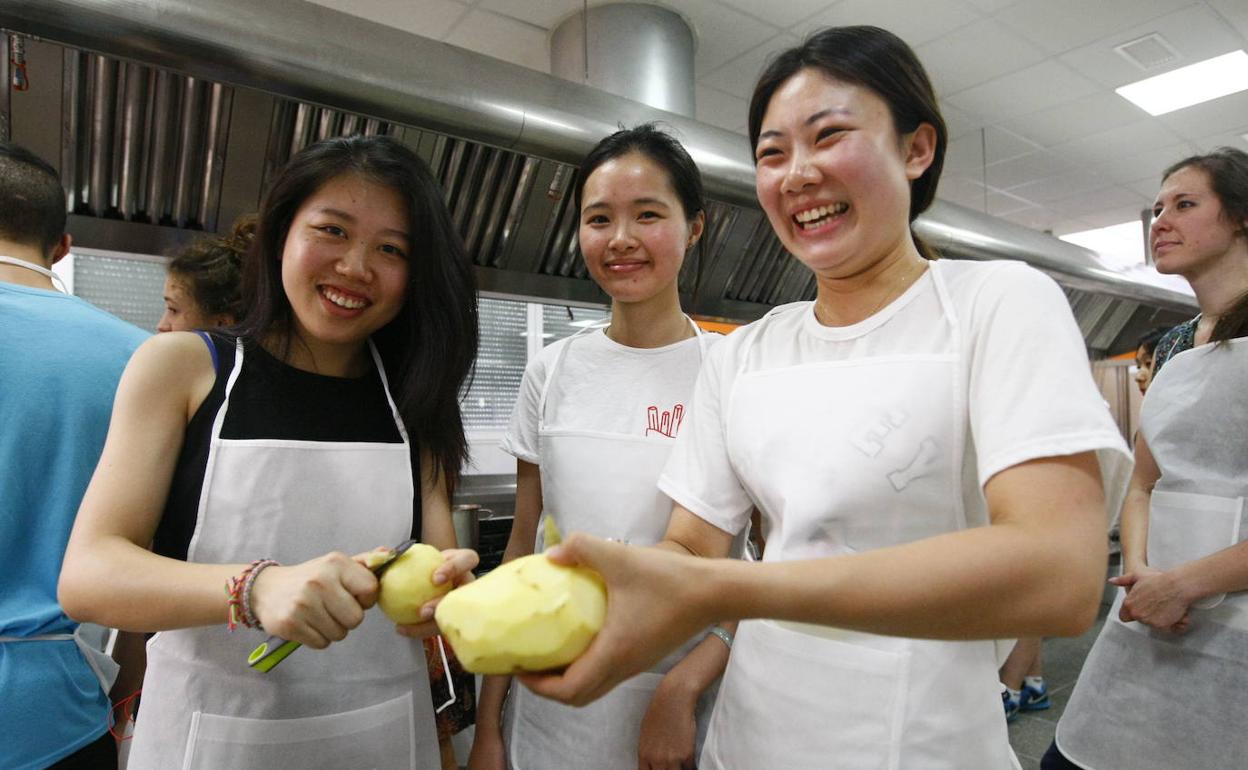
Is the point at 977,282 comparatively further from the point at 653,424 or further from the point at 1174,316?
the point at 1174,316

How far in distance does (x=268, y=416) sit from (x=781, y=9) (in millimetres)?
2938

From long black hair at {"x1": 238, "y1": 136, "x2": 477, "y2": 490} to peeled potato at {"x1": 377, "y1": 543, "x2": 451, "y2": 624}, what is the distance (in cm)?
40

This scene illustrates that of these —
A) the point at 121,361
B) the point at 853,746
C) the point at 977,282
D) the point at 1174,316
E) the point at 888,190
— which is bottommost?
the point at 853,746

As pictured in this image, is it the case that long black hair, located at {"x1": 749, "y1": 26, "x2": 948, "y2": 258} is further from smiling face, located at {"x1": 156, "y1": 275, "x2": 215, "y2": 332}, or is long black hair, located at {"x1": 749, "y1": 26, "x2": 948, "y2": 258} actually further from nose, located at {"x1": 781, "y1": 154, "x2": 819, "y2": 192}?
smiling face, located at {"x1": 156, "y1": 275, "x2": 215, "y2": 332}

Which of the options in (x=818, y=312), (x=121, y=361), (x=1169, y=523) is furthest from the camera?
(x=1169, y=523)

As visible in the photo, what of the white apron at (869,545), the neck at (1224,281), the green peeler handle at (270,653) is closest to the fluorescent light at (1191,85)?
the neck at (1224,281)

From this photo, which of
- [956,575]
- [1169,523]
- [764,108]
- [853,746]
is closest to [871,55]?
[764,108]

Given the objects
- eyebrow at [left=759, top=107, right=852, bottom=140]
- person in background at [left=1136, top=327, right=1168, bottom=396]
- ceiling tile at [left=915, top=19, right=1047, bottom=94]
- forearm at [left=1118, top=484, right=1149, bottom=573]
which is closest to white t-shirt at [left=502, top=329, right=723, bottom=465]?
eyebrow at [left=759, top=107, right=852, bottom=140]

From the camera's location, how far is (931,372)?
904 millimetres

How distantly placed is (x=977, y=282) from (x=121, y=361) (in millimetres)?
1562

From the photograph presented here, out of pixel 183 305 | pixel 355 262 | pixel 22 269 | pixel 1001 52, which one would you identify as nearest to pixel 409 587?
pixel 355 262

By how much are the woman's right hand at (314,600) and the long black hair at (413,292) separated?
46cm

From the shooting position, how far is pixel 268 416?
1.13 meters

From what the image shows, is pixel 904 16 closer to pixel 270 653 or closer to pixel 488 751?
pixel 488 751
